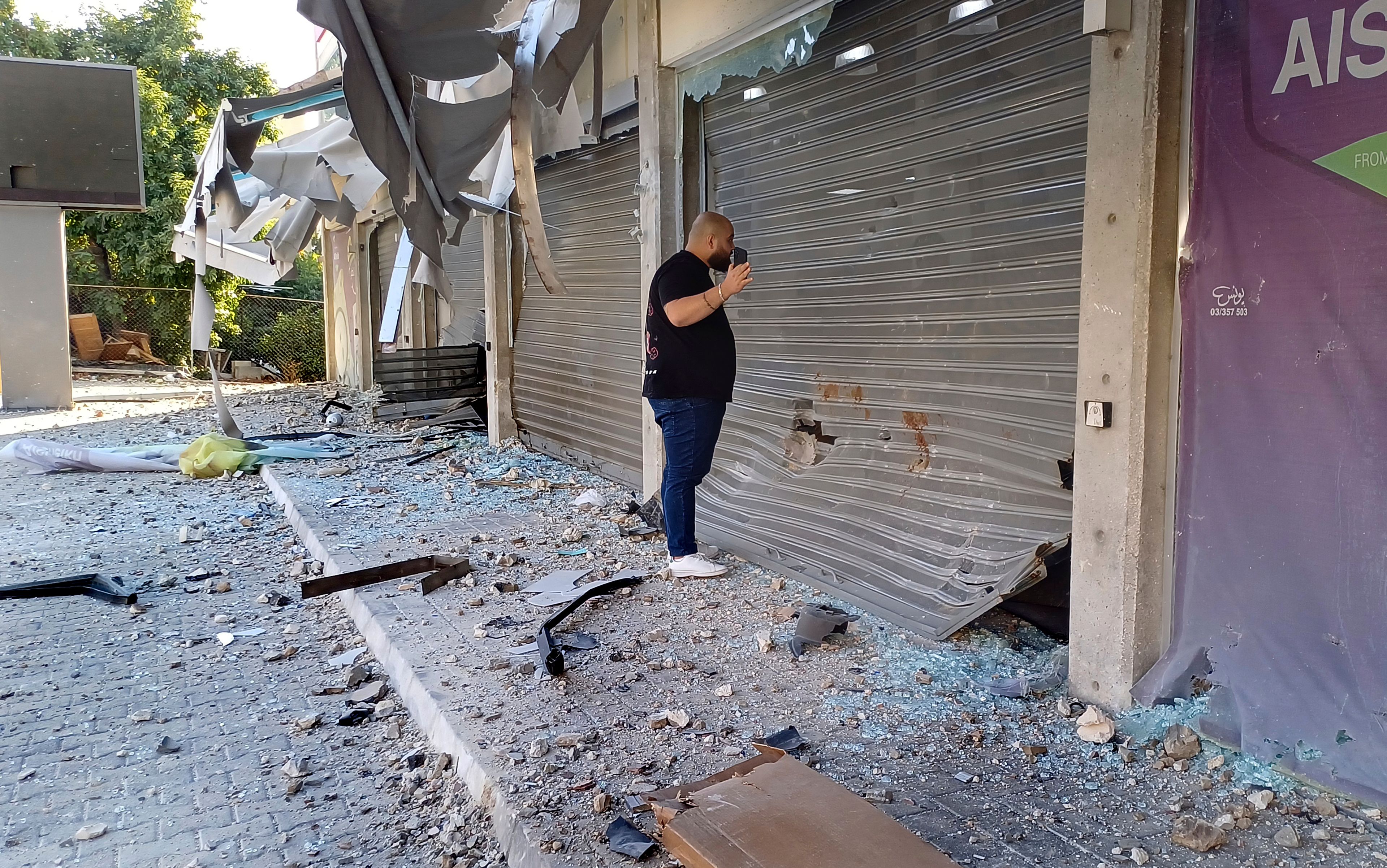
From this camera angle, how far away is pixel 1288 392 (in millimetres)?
2652

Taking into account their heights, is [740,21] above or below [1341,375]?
above

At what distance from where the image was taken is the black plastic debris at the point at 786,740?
295 cm

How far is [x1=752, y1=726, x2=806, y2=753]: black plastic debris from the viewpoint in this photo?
295 centimetres

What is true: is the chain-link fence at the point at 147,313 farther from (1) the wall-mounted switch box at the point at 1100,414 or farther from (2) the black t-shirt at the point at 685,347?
(1) the wall-mounted switch box at the point at 1100,414

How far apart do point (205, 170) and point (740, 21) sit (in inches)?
204

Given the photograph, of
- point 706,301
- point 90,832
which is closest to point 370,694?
point 90,832

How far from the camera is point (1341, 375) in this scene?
252cm

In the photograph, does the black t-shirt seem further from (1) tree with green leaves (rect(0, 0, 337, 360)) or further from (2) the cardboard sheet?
(1) tree with green leaves (rect(0, 0, 337, 360))

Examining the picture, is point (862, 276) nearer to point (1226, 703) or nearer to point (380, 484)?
point (1226, 703)

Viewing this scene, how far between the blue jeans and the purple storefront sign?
7.27ft

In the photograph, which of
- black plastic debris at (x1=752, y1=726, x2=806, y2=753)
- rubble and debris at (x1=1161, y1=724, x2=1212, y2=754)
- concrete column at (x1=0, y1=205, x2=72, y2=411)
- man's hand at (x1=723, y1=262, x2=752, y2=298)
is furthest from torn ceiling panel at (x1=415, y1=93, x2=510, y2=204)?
concrete column at (x1=0, y1=205, x2=72, y2=411)

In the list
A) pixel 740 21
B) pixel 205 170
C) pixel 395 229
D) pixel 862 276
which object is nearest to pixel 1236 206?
pixel 862 276

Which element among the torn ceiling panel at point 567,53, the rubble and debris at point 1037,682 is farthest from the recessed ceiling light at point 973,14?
the rubble and debris at point 1037,682

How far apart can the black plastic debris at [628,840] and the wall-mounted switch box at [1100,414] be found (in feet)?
6.39
